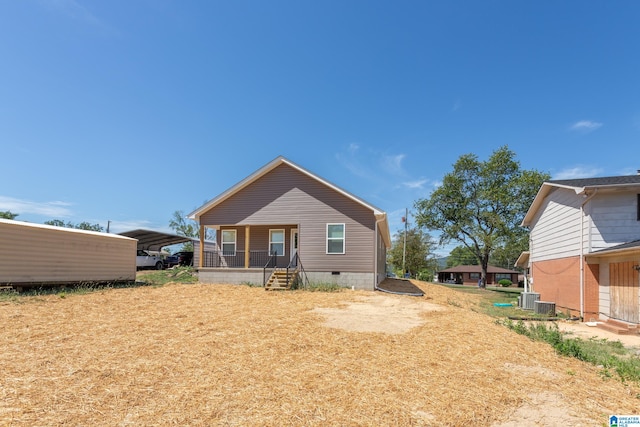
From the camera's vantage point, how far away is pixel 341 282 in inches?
655

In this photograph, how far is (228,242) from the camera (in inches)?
786

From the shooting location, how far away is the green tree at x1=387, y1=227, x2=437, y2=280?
152ft

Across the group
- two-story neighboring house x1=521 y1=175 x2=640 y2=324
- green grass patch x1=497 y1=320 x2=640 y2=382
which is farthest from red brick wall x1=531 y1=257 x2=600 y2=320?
green grass patch x1=497 y1=320 x2=640 y2=382

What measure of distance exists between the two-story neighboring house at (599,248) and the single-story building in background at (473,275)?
51239 millimetres

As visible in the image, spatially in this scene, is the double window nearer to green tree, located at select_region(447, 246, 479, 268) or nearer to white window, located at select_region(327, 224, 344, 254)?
white window, located at select_region(327, 224, 344, 254)

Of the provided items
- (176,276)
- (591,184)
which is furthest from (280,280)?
(591,184)

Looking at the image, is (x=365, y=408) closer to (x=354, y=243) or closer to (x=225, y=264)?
(x=354, y=243)

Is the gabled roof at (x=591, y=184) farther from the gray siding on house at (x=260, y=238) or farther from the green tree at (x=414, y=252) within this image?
the green tree at (x=414, y=252)

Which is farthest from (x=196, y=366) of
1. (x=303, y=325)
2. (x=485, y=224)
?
(x=485, y=224)

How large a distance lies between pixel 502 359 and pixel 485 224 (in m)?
31.5

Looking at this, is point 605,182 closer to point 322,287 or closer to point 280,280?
point 322,287

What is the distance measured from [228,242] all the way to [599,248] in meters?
16.9

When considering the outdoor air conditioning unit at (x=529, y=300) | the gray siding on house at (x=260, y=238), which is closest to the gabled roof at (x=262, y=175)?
the gray siding on house at (x=260, y=238)

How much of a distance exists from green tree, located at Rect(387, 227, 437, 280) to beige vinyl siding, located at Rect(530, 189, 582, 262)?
26.9m
